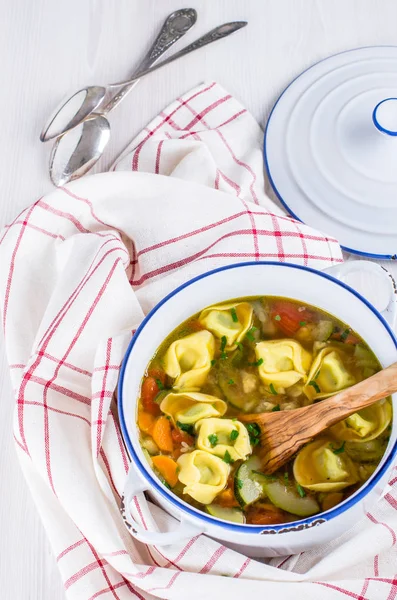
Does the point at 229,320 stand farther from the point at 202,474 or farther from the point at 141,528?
the point at 141,528

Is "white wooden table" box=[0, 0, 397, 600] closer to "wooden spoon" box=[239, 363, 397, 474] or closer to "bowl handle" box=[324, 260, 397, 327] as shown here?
"bowl handle" box=[324, 260, 397, 327]

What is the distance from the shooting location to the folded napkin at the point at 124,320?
5.57ft

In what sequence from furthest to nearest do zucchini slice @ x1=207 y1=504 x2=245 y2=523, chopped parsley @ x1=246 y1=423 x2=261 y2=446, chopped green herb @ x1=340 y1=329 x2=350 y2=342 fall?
1. chopped green herb @ x1=340 y1=329 x2=350 y2=342
2. chopped parsley @ x1=246 y1=423 x2=261 y2=446
3. zucchini slice @ x1=207 y1=504 x2=245 y2=523

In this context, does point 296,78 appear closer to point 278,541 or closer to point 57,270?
point 57,270

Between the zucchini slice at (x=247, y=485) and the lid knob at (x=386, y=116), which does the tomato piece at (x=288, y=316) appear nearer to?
the zucchini slice at (x=247, y=485)

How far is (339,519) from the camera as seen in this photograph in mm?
1570

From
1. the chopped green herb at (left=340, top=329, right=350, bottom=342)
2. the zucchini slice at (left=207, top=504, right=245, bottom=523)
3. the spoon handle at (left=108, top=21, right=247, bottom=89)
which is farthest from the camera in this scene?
the spoon handle at (left=108, top=21, right=247, bottom=89)

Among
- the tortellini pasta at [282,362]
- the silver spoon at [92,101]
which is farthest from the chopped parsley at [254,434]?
the silver spoon at [92,101]

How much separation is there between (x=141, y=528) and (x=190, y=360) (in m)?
0.42

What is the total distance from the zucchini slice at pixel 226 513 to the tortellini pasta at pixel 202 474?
0.7 inches

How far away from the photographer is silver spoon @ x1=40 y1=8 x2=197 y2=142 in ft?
7.53

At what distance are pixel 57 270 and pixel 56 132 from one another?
0.48 m

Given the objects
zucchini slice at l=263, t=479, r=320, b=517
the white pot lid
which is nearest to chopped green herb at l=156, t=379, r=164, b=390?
zucchini slice at l=263, t=479, r=320, b=517

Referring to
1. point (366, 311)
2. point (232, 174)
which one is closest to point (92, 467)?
point (366, 311)
